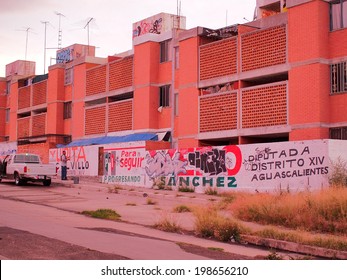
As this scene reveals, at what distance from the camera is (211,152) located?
87.1 feet

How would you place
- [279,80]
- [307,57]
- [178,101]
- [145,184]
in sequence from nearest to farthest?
[307,57] → [279,80] → [145,184] → [178,101]

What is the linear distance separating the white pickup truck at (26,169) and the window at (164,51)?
1161 centimetres

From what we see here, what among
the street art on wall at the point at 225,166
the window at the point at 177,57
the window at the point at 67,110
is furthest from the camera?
the window at the point at 67,110

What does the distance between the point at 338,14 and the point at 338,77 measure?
322 cm

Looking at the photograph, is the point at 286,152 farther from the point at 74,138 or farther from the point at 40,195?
the point at 74,138

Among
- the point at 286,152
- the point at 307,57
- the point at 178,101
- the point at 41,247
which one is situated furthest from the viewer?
the point at 178,101

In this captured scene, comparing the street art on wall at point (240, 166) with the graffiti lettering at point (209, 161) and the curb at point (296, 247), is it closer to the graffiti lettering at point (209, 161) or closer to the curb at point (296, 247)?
the graffiti lettering at point (209, 161)

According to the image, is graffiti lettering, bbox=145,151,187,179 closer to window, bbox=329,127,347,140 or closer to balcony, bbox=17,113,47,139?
window, bbox=329,127,347,140

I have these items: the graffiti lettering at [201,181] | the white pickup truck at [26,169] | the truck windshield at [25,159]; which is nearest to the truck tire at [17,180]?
A: the white pickup truck at [26,169]

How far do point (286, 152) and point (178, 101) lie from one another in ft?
41.9

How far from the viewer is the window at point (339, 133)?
24.9 m

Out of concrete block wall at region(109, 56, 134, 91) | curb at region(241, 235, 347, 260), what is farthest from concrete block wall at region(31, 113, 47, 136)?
curb at region(241, 235, 347, 260)

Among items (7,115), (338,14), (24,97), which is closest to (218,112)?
(338,14)

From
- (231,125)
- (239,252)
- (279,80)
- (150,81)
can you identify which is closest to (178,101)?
(150,81)
